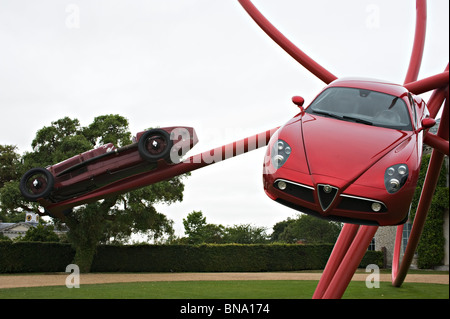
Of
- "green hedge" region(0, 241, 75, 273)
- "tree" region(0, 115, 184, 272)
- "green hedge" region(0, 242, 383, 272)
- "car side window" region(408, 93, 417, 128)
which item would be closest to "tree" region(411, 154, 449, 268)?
"green hedge" region(0, 242, 383, 272)

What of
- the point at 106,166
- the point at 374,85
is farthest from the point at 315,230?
the point at 374,85

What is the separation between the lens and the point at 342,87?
21.4 feet

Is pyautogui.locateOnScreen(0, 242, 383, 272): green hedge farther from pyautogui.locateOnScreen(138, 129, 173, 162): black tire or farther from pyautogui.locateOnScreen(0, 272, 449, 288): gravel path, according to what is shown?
pyautogui.locateOnScreen(138, 129, 173, 162): black tire

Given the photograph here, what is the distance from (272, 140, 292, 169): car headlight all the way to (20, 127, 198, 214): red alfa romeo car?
12.8 ft

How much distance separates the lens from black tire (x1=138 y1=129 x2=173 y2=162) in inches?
369

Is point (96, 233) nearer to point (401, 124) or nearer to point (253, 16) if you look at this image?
point (253, 16)

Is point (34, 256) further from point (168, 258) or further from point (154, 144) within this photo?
point (154, 144)

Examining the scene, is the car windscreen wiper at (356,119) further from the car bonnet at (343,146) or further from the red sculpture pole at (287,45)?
the red sculpture pole at (287,45)

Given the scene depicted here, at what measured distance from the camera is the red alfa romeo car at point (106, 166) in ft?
31.2

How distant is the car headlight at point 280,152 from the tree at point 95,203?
23834 millimetres

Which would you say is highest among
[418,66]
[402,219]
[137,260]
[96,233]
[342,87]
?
[418,66]

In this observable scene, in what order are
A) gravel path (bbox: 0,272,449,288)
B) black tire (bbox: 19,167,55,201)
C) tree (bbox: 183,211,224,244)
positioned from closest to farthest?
black tire (bbox: 19,167,55,201) < gravel path (bbox: 0,272,449,288) < tree (bbox: 183,211,224,244)
